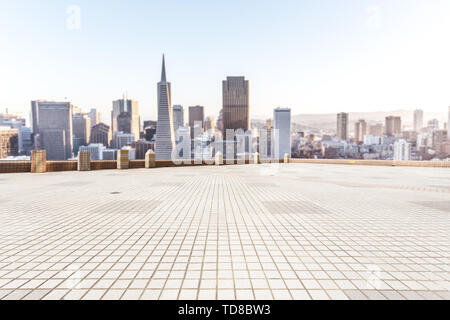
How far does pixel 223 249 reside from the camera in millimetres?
4586

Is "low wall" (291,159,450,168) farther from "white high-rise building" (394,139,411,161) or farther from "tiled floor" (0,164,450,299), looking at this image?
"white high-rise building" (394,139,411,161)

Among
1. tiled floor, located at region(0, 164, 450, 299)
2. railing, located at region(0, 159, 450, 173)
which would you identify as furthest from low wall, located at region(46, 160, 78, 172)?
tiled floor, located at region(0, 164, 450, 299)

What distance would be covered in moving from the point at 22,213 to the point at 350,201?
33.0 ft

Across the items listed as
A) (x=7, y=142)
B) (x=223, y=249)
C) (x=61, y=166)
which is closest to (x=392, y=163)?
(x=223, y=249)

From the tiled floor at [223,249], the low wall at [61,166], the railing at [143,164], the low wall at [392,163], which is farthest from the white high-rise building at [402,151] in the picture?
the low wall at [61,166]

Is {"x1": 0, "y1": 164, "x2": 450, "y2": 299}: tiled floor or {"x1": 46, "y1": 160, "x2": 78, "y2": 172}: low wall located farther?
{"x1": 46, "y1": 160, "x2": 78, "y2": 172}: low wall

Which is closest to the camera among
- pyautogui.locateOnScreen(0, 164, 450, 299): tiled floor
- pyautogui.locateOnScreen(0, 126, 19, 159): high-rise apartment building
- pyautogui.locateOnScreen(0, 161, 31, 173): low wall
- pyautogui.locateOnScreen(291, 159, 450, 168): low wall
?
pyautogui.locateOnScreen(0, 164, 450, 299): tiled floor

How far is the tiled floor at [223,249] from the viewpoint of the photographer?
130 inches

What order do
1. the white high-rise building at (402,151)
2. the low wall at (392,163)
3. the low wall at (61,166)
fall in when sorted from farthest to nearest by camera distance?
the white high-rise building at (402,151) → the low wall at (392,163) → the low wall at (61,166)

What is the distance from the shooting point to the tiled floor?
130 inches

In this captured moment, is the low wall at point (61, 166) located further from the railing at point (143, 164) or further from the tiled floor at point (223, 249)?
the tiled floor at point (223, 249)

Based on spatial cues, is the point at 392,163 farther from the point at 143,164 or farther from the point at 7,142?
the point at 7,142
